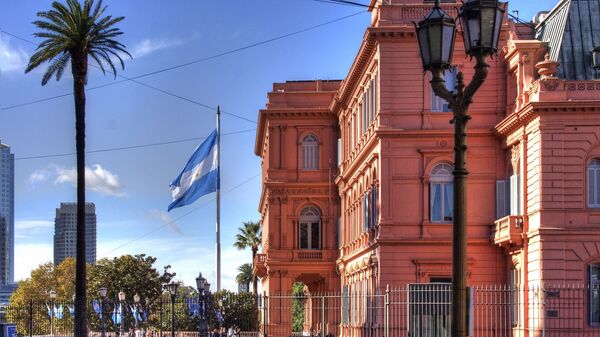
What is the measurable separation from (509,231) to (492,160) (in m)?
4.10

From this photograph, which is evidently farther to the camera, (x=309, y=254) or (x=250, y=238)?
(x=250, y=238)

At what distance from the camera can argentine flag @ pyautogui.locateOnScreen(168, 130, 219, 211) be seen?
144ft

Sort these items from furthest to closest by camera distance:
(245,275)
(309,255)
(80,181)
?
(245,275) < (309,255) < (80,181)

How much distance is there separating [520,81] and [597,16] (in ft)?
15.7

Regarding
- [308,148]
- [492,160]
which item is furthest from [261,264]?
[492,160]

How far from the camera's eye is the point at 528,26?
147ft

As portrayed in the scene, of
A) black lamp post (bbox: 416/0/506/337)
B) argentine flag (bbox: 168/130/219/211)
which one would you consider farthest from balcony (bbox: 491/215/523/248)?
black lamp post (bbox: 416/0/506/337)

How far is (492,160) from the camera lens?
136 feet

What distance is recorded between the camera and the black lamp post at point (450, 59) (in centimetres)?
1346

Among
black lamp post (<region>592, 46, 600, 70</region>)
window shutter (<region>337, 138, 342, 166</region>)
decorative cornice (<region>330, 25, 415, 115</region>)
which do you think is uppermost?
decorative cornice (<region>330, 25, 415, 115</region>)

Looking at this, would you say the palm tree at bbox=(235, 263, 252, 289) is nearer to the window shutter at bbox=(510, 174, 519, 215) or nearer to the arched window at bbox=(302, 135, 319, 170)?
the arched window at bbox=(302, 135, 319, 170)

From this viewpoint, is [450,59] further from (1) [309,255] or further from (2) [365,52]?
(1) [309,255]

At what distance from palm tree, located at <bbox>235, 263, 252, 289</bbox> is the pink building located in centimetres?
7615

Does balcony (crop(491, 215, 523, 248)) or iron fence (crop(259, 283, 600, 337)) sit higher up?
balcony (crop(491, 215, 523, 248))
